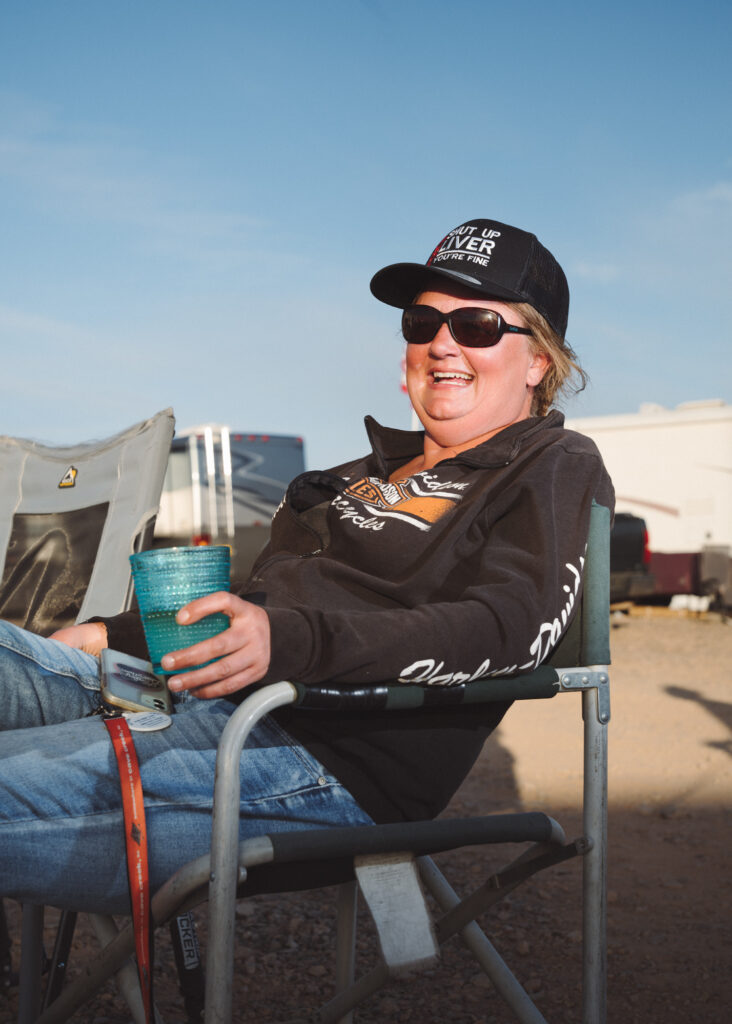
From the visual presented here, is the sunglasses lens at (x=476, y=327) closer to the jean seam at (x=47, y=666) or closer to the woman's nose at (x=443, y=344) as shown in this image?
the woman's nose at (x=443, y=344)

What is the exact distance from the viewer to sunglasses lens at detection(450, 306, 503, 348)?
203 centimetres

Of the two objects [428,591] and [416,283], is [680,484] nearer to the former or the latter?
[416,283]

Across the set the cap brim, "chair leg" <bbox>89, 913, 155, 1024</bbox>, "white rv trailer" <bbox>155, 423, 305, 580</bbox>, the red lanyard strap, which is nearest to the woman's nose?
the cap brim

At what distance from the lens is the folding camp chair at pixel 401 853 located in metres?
1.22

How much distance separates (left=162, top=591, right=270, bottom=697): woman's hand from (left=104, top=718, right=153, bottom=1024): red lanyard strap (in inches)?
8.2

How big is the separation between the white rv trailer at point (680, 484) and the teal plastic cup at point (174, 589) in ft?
37.9

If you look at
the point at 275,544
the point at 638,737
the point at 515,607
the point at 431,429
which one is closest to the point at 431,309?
the point at 431,429

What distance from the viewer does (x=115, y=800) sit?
1350mm

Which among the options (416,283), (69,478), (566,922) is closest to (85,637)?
(416,283)

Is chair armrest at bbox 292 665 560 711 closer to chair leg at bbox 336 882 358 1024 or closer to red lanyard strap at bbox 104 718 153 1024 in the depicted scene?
red lanyard strap at bbox 104 718 153 1024

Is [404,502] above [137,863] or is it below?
above

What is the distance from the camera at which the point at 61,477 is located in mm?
3127

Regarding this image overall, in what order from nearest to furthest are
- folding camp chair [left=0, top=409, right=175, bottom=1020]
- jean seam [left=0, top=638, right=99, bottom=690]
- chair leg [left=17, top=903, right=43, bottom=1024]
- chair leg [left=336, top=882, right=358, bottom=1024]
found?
jean seam [left=0, top=638, right=99, bottom=690], chair leg [left=17, top=903, right=43, bottom=1024], chair leg [left=336, top=882, right=358, bottom=1024], folding camp chair [left=0, top=409, right=175, bottom=1020]

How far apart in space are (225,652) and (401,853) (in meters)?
0.43
